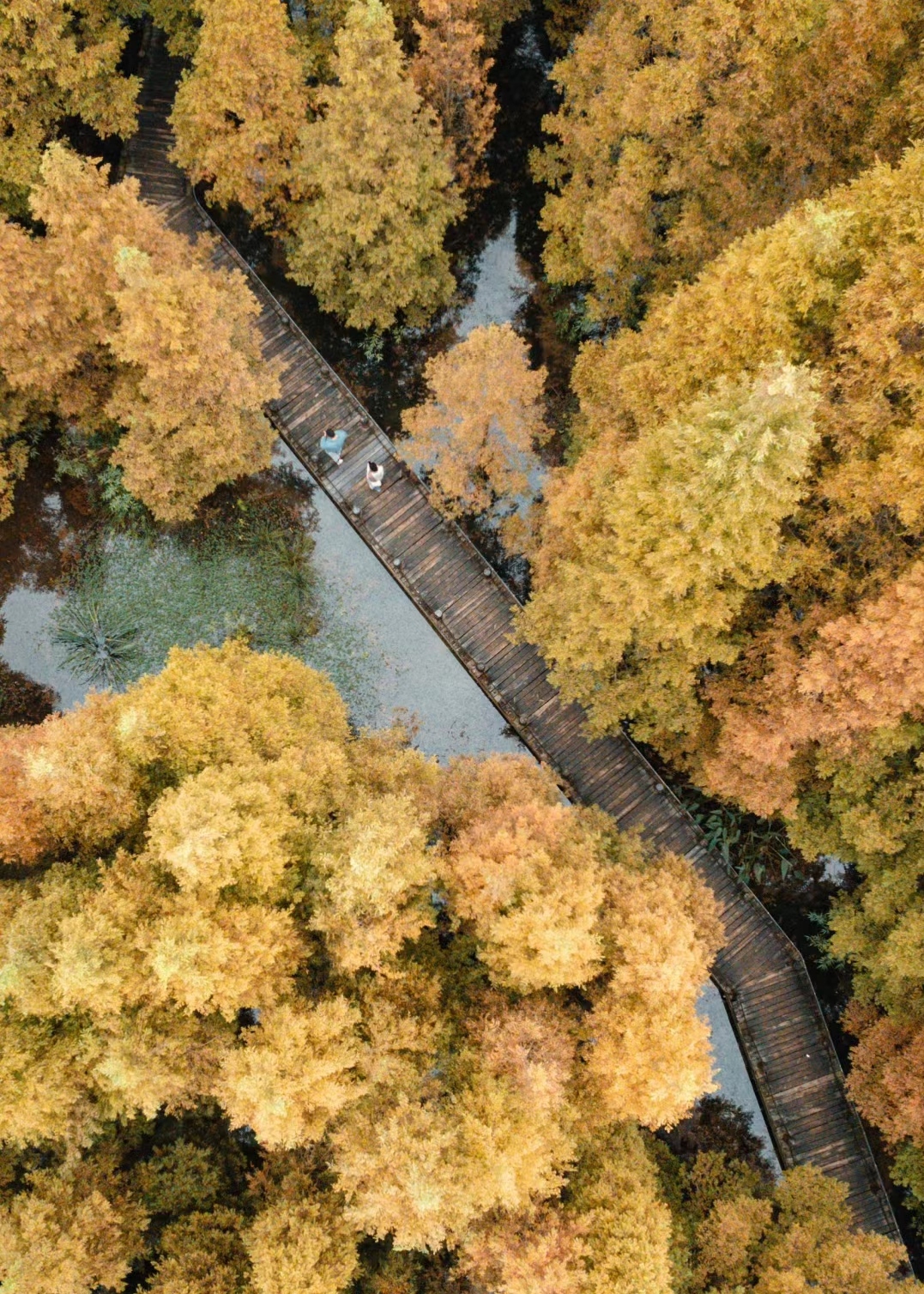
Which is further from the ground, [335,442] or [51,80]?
[51,80]

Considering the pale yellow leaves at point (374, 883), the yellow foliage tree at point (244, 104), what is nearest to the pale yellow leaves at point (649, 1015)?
the pale yellow leaves at point (374, 883)

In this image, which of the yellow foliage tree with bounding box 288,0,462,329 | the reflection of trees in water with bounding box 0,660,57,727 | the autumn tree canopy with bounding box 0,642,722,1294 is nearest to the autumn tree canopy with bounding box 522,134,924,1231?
the autumn tree canopy with bounding box 0,642,722,1294

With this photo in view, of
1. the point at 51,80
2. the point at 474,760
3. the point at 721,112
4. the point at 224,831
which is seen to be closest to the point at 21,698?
the point at 224,831

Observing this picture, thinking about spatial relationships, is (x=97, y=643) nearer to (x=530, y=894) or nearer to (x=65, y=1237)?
(x=65, y=1237)

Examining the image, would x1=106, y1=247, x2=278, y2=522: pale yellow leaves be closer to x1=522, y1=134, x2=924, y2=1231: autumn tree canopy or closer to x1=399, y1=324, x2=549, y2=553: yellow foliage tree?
x1=399, y1=324, x2=549, y2=553: yellow foliage tree

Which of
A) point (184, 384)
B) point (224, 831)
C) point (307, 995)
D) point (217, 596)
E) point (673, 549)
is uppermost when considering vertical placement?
point (184, 384)

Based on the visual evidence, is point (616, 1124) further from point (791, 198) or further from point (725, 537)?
point (791, 198)

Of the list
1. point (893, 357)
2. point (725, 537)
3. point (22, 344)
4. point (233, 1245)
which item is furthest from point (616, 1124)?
point (22, 344)

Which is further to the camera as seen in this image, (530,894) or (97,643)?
(97,643)
